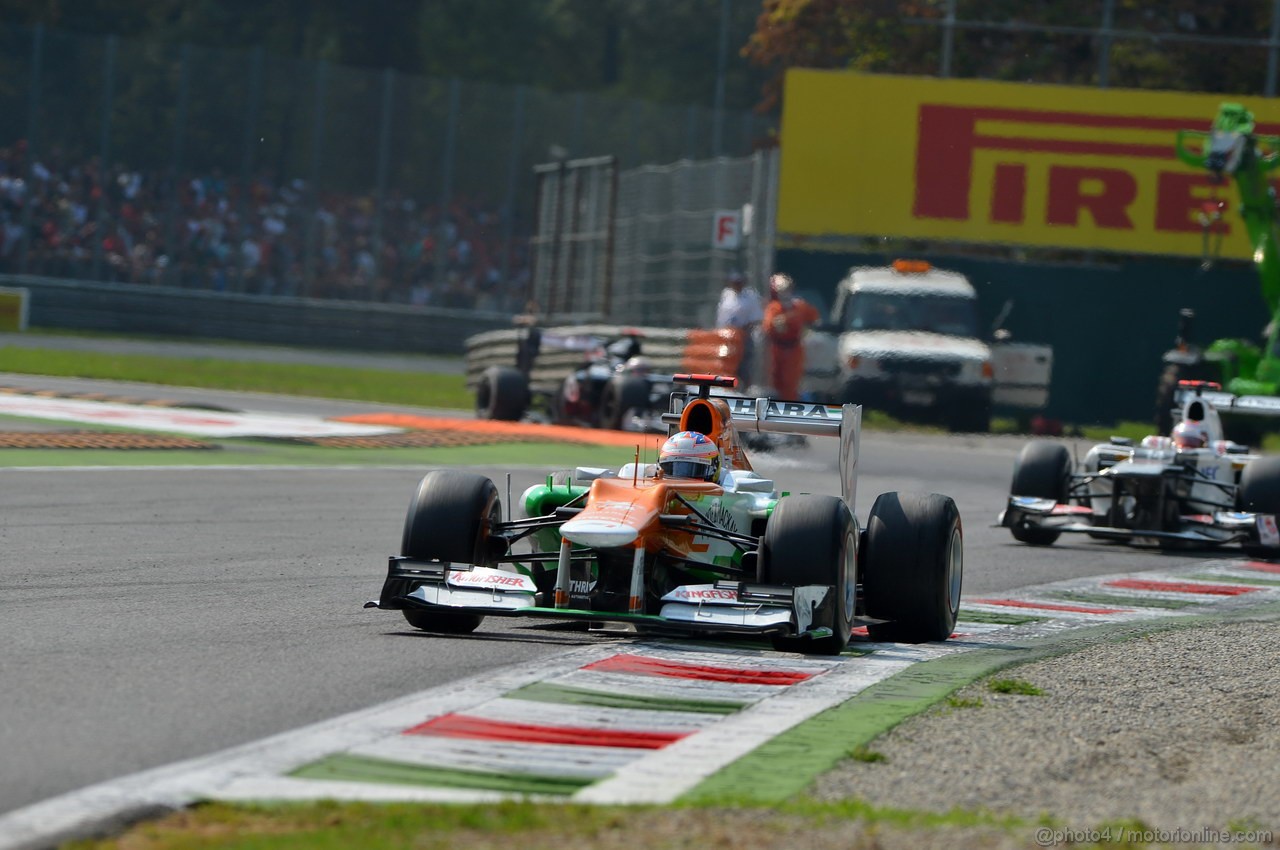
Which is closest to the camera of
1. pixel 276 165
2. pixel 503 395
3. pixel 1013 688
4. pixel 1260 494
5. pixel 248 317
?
pixel 1013 688

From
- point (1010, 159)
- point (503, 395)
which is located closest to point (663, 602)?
point (503, 395)

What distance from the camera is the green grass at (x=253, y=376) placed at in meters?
26.1

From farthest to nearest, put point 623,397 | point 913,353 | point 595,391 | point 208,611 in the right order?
point 913,353, point 595,391, point 623,397, point 208,611

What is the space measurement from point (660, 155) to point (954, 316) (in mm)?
14782

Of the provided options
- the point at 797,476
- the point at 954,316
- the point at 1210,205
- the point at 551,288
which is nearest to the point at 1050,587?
the point at 797,476

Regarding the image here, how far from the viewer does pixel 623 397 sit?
22.0 metres

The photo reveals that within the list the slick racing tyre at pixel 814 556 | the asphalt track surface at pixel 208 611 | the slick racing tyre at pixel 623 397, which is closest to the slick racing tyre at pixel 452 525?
the asphalt track surface at pixel 208 611

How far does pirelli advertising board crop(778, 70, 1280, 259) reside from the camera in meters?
27.5

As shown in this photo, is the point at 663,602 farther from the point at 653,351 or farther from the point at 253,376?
the point at 253,376

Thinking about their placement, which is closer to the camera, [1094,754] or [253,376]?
[1094,754]

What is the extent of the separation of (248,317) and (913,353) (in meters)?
15.9

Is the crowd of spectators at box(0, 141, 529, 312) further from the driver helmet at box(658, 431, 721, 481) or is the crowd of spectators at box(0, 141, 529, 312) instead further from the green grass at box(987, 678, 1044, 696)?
the green grass at box(987, 678, 1044, 696)

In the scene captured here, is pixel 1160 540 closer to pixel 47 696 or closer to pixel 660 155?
pixel 47 696

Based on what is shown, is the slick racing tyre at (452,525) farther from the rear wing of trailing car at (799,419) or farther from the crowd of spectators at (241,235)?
the crowd of spectators at (241,235)
